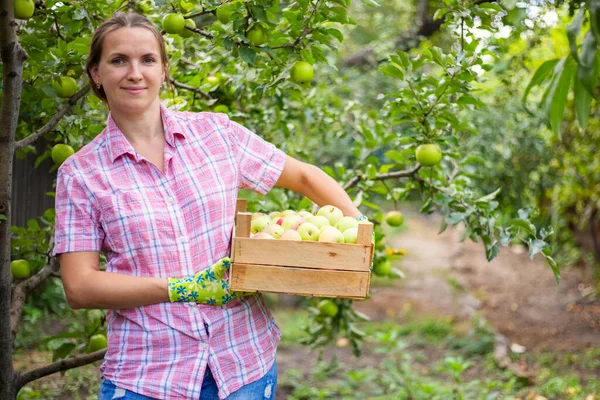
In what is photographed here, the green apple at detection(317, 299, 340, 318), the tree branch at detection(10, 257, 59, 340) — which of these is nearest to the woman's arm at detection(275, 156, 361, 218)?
the tree branch at detection(10, 257, 59, 340)

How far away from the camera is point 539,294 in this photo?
6.61 meters

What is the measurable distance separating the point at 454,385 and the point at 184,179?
9.52 feet

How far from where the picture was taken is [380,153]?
586cm

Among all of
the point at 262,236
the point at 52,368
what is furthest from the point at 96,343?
the point at 262,236

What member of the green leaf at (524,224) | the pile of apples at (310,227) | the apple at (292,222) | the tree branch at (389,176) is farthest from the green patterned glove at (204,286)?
the tree branch at (389,176)

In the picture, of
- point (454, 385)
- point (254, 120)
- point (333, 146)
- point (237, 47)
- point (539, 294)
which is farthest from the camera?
point (539, 294)

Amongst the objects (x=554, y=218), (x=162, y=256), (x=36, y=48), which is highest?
(x=36, y=48)

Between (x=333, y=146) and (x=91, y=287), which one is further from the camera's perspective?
(x=333, y=146)

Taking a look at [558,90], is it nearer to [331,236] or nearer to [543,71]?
[543,71]

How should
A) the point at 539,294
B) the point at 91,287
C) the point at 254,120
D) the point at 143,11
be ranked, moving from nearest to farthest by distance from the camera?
the point at 91,287 → the point at 143,11 → the point at 254,120 → the point at 539,294

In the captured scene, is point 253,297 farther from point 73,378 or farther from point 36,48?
point 73,378

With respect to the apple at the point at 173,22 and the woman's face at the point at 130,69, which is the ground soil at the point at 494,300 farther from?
the woman's face at the point at 130,69

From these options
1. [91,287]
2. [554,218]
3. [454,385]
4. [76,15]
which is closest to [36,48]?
[76,15]

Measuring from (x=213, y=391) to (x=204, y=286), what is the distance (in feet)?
0.93
